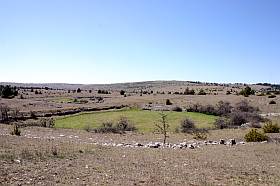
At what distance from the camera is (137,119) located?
5469 cm

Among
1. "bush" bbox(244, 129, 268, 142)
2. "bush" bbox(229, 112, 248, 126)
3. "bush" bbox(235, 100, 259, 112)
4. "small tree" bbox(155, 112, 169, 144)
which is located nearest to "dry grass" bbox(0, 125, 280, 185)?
"bush" bbox(244, 129, 268, 142)

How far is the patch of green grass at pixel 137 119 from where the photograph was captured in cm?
4873

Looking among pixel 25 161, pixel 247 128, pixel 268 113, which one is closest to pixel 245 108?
pixel 268 113

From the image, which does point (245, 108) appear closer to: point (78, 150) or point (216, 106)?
point (216, 106)

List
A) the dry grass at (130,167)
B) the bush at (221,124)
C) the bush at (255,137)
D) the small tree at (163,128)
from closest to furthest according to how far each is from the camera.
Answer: the dry grass at (130,167) → the bush at (255,137) → the small tree at (163,128) → the bush at (221,124)

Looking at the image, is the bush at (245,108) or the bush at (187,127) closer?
the bush at (187,127)

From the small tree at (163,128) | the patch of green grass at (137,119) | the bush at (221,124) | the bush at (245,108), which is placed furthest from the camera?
the bush at (245,108)

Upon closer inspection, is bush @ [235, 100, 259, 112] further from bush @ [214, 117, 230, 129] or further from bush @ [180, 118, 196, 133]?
bush @ [180, 118, 196, 133]

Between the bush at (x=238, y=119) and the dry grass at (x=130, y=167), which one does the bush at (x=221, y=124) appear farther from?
the dry grass at (x=130, y=167)

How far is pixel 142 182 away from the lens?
16.0 meters

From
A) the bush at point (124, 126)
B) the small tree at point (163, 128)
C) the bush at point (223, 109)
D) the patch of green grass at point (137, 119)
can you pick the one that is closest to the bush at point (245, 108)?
the bush at point (223, 109)

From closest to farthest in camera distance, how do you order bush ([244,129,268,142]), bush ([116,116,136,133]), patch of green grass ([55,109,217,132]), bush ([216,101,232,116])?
1. bush ([244,129,268,142])
2. bush ([116,116,136,133])
3. patch of green grass ([55,109,217,132])
4. bush ([216,101,232,116])

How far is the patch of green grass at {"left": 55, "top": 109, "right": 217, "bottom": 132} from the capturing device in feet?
160

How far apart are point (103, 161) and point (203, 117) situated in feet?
127
